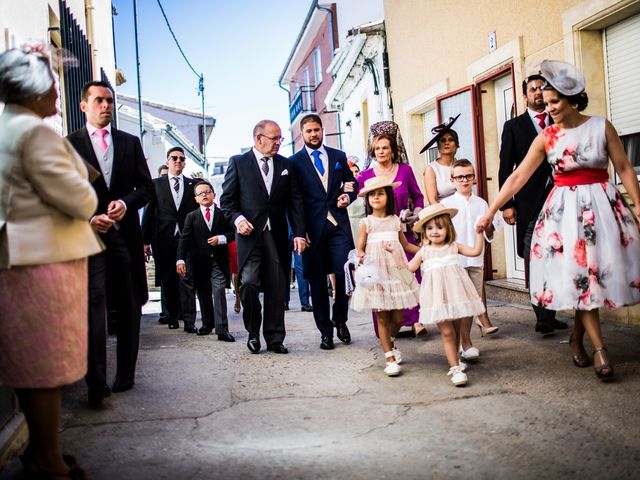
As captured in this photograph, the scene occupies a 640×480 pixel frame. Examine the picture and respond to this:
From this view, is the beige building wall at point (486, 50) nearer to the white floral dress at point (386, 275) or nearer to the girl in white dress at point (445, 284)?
the girl in white dress at point (445, 284)

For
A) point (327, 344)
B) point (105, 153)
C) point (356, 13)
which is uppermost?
point (356, 13)

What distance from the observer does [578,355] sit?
5.62 m

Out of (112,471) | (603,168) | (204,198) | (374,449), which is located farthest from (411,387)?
(204,198)

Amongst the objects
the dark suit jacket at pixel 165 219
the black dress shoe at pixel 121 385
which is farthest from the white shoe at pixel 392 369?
the dark suit jacket at pixel 165 219

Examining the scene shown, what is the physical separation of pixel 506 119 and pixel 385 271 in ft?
16.1

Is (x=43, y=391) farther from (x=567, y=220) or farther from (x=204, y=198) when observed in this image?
(x=204, y=198)

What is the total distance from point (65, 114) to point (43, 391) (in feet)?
20.8

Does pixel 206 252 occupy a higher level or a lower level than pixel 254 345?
higher

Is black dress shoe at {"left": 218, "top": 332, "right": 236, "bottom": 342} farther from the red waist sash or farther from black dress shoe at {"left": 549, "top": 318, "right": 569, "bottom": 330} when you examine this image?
the red waist sash

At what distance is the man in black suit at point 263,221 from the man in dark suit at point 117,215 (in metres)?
1.52

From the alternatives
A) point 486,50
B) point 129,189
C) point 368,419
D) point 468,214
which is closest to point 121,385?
point 129,189

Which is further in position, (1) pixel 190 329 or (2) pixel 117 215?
(1) pixel 190 329

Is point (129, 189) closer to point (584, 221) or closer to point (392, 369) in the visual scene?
point (392, 369)

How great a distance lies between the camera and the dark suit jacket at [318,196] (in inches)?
292
